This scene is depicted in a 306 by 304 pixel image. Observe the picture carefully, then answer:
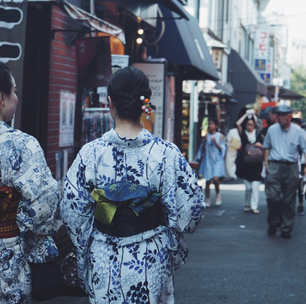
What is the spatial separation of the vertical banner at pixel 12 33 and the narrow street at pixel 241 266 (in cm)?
219

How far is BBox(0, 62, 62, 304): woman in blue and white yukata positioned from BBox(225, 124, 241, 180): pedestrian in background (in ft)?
39.4

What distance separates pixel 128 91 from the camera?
3.40 meters

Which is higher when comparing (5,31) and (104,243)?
(5,31)

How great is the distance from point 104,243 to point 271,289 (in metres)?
3.69

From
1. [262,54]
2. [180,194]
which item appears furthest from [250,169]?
[262,54]

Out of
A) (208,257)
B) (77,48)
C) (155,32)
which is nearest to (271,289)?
(208,257)

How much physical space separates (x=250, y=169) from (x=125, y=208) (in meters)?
9.15

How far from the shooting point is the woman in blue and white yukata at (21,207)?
332cm

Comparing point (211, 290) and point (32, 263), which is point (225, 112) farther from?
point (32, 263)

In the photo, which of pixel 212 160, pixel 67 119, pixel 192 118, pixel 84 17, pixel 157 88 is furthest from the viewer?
pixel 192 118

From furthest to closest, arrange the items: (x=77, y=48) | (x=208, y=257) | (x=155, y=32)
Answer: (x=155, y=32) → (x=208, y=257) → (x=77, y=48)

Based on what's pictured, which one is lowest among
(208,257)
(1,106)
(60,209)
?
(208,257)

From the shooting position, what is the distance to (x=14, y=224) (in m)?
3.38

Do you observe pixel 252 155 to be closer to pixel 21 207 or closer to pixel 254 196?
pixel 254 196
